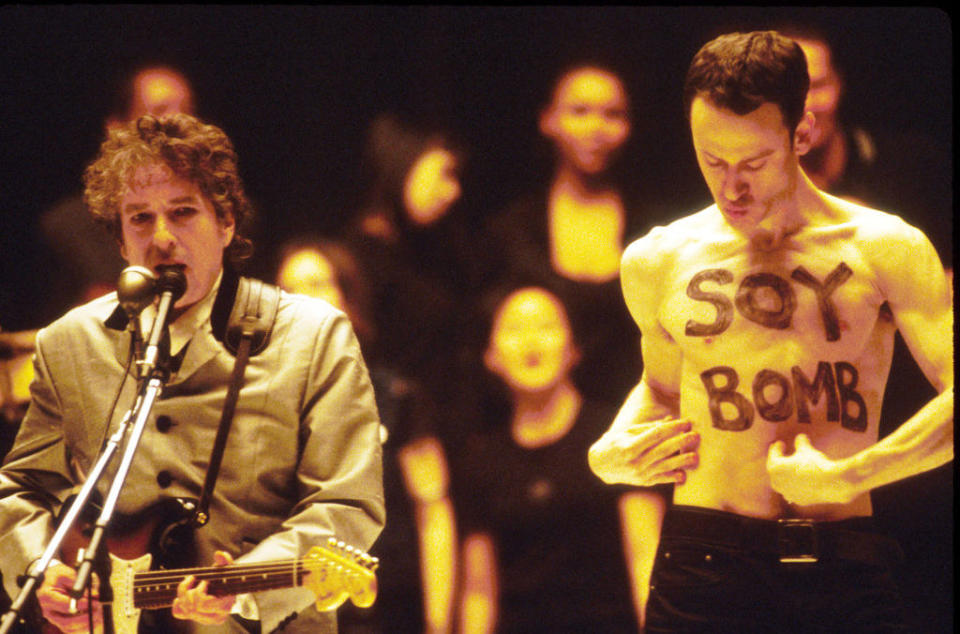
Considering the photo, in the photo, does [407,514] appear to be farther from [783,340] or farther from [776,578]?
[783,340]

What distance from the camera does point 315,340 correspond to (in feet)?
11.8

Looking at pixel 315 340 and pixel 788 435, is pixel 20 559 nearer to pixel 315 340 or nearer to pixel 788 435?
pixel 315 340

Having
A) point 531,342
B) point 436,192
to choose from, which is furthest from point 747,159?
point 436,192

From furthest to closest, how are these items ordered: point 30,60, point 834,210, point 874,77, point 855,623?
point 30,60 < point 874,77 < point 834,210 < point 855,623

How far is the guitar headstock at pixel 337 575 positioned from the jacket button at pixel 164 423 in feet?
2.03

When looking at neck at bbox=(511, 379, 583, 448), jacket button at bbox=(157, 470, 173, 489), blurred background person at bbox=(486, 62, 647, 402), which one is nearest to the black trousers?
neck at bbox=(511, 379, 583, 448)

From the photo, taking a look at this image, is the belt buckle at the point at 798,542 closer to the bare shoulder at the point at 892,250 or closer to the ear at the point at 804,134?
the bare shoulder at the point at 892,250

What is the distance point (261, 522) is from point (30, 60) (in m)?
1.84

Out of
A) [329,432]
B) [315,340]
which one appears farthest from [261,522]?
[315,340]

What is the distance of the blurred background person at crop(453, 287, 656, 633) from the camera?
3697mm

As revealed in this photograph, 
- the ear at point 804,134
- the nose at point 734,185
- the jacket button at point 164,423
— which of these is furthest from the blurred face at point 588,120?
the jacket button at point 164,423

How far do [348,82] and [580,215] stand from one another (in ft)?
3.03

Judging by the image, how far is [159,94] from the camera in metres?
3.95

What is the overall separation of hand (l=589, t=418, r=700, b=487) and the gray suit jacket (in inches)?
28.6
